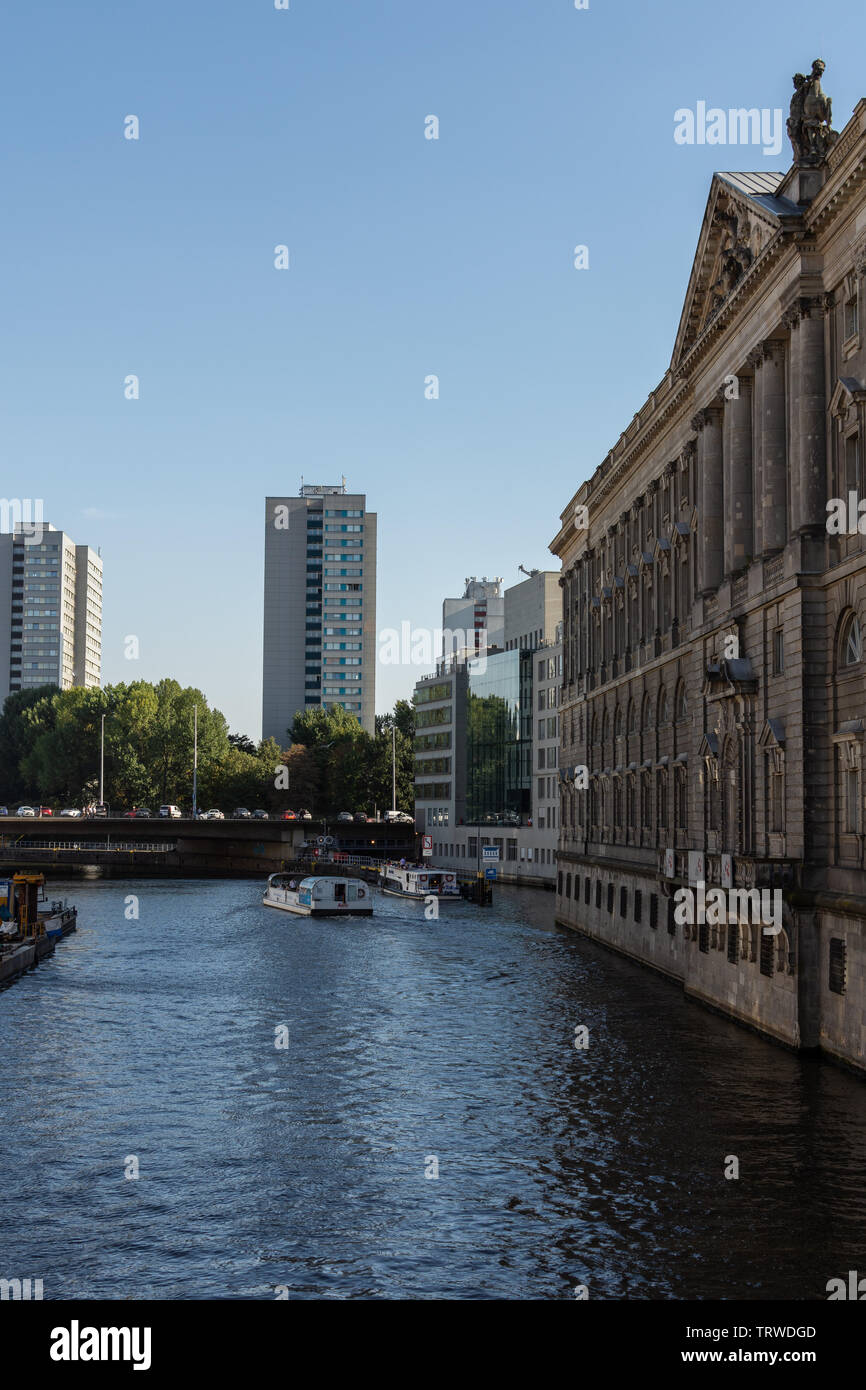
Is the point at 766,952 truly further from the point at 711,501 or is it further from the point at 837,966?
the point at 711,501

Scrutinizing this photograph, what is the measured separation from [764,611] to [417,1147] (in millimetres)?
24167

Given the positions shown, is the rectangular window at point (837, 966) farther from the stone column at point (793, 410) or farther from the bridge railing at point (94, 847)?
the bridge railing at point (94, 847)

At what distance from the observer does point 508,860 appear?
149625 millimetres

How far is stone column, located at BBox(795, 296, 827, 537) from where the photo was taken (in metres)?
45.3

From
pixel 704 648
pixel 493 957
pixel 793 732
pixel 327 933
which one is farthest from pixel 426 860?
pixel 793 732

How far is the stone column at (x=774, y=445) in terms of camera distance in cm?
4981

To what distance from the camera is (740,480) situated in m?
55.1

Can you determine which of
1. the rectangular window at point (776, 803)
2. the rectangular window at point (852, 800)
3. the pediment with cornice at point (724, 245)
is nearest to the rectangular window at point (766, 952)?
the rectangular window at point (776, 803)

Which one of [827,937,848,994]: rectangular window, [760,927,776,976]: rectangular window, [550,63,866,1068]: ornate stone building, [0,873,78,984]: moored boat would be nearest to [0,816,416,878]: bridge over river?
[0,873,78,984]: moored boat

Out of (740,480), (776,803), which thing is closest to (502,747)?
(740,480)

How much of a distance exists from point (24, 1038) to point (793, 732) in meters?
28.4

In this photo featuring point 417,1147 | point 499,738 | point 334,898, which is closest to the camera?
point 417,1147

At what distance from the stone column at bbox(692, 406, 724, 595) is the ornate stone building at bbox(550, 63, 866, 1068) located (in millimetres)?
125
